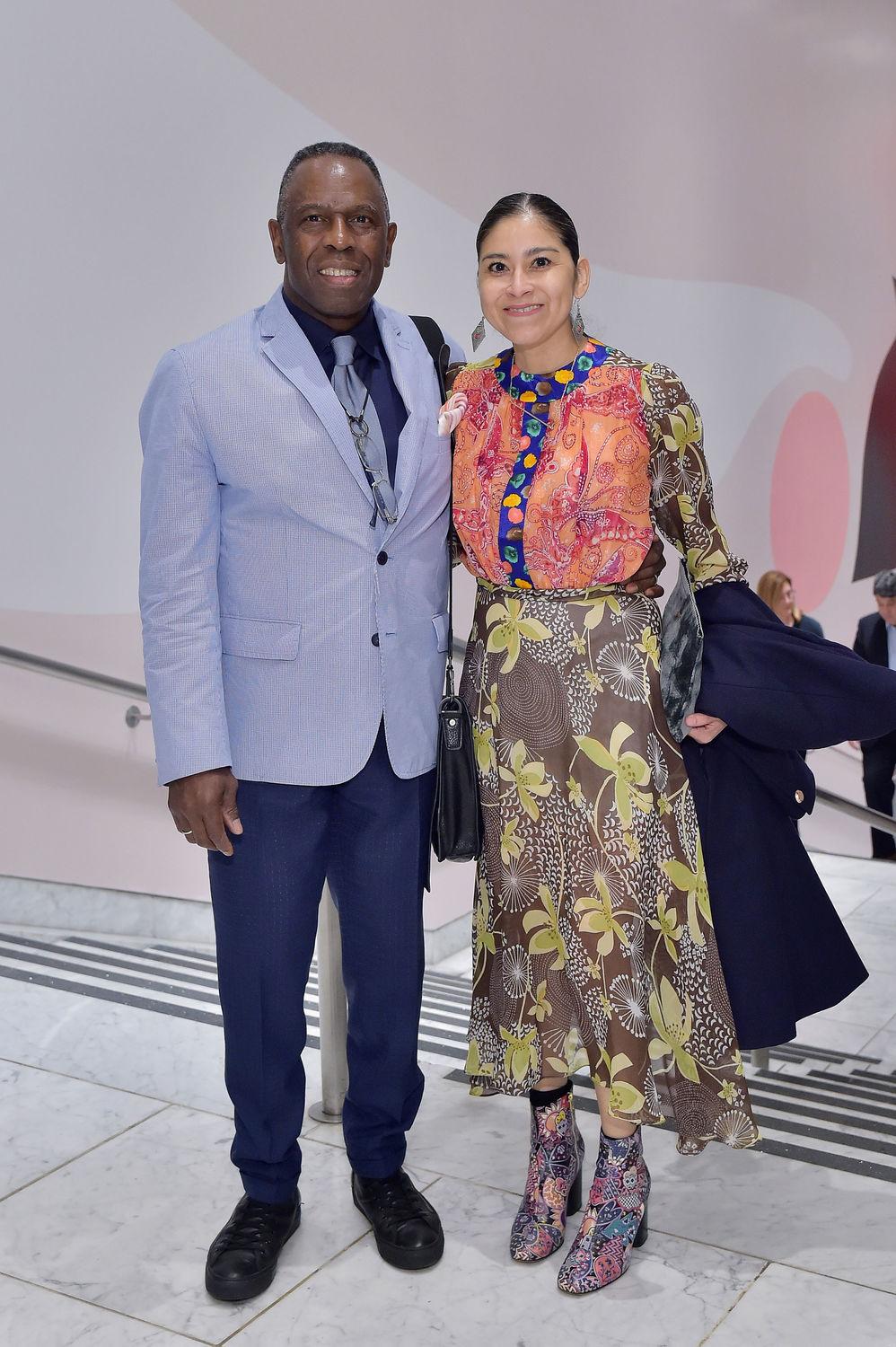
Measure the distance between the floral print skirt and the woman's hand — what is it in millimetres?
44

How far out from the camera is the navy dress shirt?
2.09m

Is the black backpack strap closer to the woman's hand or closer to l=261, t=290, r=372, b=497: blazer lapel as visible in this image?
l=261, t=290, r=372, b=497: blazer lapel

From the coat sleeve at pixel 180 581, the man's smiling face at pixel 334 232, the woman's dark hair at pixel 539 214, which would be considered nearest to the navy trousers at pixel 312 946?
the coat sleeve at pixel 180 581

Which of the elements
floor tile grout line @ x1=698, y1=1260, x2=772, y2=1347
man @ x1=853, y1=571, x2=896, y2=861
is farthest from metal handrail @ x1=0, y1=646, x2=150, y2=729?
man @ x1=853, y1=571, x2=896, y2=861

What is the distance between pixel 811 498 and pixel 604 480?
6997 millimetres

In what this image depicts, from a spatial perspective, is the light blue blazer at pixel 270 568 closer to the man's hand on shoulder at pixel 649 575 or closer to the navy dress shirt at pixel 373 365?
the navy dress shirt at pixel 373 365

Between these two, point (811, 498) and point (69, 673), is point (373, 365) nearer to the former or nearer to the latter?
point (69, 673)

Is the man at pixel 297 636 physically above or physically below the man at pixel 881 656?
above

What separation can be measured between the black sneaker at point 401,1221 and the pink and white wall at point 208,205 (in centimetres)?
151

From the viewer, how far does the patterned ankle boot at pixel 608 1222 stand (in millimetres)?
2066

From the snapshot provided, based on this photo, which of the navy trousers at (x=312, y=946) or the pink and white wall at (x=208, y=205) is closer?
the navy trousers at (x=312, y=946)

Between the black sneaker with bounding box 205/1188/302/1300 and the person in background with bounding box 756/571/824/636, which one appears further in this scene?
the person in background with bounding box 756/571/824/636

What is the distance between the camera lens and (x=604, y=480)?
6.65 ft

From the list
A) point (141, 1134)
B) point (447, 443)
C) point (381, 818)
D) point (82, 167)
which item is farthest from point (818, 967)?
point (82, 167)
